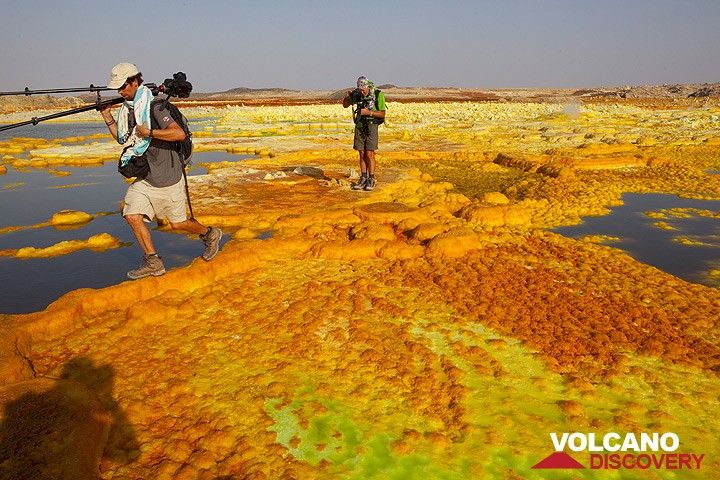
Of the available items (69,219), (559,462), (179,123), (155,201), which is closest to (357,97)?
(179,123)

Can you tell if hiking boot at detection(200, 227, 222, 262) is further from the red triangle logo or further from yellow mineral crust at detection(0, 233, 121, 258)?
the red triangle logo

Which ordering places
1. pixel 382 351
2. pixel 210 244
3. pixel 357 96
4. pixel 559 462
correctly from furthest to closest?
pixel 357 96 < pixel 210 244 < pixel 382 351 < pixel 559 462

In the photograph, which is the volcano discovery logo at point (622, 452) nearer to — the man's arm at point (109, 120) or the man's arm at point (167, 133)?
the man's arm at point (167, 133)

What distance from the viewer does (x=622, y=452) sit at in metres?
2.58

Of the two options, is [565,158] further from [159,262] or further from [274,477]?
[274,477]

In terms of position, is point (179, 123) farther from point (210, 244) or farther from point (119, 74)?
point (210, 244)

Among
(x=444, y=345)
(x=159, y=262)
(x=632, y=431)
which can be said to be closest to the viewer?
(x=632, y=431)

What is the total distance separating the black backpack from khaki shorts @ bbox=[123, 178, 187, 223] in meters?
0.26

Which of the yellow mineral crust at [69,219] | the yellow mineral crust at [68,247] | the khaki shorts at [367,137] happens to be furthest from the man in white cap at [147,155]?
the khaki shorts at [367,137]

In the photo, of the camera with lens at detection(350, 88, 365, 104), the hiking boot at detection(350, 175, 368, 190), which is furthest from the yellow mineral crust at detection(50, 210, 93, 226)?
the camera with lens at detection(350, 88, 365, 104)

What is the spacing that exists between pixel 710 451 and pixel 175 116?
4.63 meters

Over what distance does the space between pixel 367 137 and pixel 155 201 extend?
4701 millimetres

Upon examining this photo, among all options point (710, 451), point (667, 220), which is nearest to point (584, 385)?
point (710, 451)

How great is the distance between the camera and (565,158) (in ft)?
42.2
